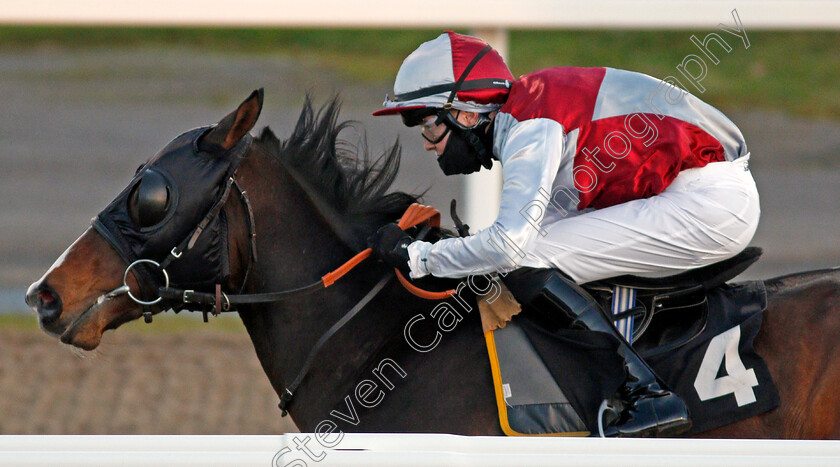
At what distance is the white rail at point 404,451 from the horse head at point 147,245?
76 cm

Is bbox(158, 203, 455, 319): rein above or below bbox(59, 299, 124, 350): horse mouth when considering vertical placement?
above

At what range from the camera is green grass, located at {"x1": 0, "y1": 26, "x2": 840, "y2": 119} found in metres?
11.7

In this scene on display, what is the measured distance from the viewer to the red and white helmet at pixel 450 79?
247 centimetres

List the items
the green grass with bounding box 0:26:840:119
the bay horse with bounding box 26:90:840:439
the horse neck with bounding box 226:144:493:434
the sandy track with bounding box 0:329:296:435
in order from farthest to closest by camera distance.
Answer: the green grass with bounding box 0:26:840:119
the sandy track with bounding box 0:329:296:435
the horse neck with bounding box 226:144:493:434
the bay horse with bounding box 26:90:840:439

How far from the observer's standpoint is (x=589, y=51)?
12062mm

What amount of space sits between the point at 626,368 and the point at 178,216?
125 centimetres

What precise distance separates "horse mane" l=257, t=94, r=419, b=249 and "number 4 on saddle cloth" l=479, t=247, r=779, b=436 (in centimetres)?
47

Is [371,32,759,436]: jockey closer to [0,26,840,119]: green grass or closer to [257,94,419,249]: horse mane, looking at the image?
[257,94,419,249]: horse mane

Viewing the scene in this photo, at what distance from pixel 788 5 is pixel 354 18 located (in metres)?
1.90

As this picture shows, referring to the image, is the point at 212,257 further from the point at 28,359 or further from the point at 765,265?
the point at 765,265

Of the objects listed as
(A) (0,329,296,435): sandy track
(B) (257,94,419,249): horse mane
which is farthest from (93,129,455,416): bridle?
(A) (0,329,296,435): sandy track

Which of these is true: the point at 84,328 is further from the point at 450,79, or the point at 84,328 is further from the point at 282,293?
the point at 450,79

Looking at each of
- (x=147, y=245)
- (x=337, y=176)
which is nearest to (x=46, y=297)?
(x=147, y=245)

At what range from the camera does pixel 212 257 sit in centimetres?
245
